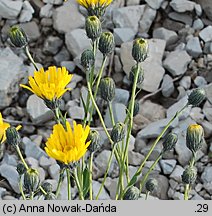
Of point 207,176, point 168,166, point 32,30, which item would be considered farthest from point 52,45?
point 207,176

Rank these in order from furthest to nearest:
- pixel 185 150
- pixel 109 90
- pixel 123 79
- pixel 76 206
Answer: pixel 123 79 → pixel 185 150 → pixel 109 90 → pixel 76 206

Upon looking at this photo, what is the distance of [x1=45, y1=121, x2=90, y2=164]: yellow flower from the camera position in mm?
1246

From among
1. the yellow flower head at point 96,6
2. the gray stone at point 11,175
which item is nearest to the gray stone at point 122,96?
the gray stone at point 11,175

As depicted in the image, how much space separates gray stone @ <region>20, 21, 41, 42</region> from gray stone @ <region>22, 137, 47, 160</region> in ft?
1.50

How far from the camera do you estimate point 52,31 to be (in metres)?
2.75

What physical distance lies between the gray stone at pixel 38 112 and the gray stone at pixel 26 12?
0.38 meters

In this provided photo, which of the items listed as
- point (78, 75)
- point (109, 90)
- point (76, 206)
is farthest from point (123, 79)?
point (76, 206)

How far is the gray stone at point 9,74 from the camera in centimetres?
255

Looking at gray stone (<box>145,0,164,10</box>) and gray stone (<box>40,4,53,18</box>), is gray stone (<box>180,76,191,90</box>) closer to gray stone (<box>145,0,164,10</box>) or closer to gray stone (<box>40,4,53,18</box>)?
gray stone (<box>145,0,164,10</box>)

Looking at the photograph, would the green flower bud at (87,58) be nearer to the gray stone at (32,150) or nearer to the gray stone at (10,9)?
the gray stone at (32,150)

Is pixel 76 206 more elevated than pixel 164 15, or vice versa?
pixel 76 206

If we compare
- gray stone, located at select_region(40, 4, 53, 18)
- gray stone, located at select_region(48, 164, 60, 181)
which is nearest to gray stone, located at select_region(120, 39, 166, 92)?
gray stone, located at select_region(40, 4, 53, 18)

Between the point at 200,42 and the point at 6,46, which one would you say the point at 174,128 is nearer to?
the point at 200,42

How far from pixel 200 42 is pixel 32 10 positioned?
0.63 metres
